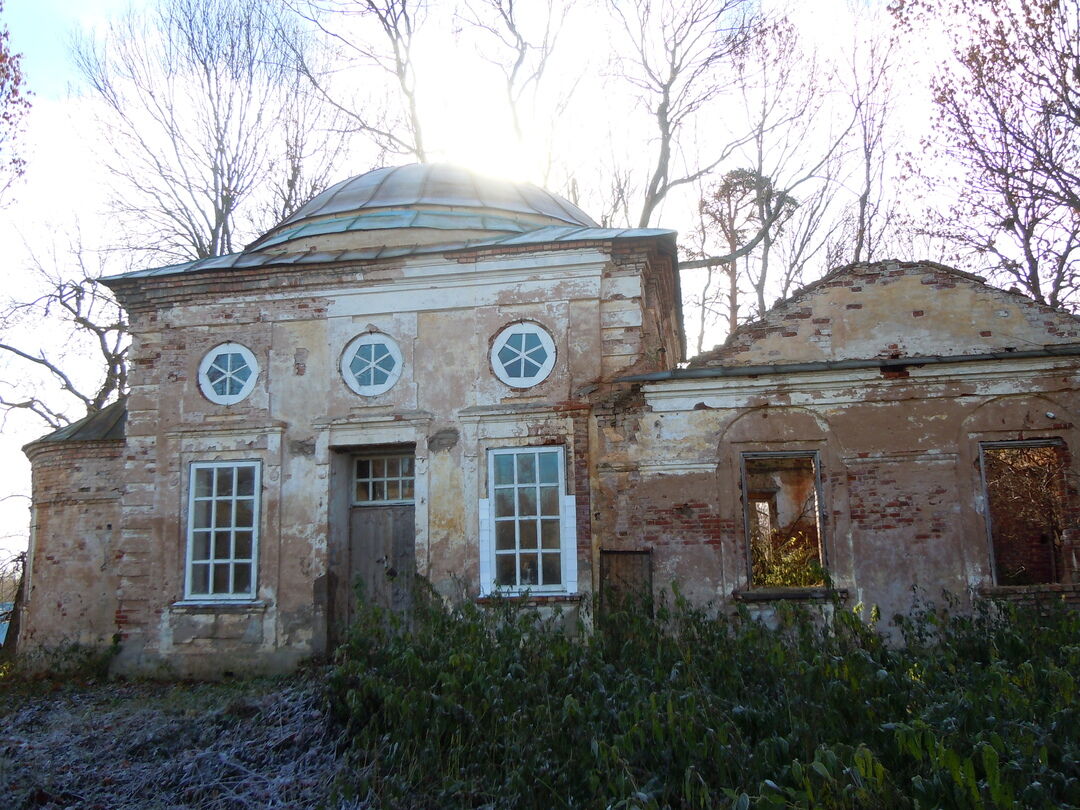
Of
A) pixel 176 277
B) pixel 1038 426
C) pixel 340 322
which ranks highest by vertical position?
pixel 176 277

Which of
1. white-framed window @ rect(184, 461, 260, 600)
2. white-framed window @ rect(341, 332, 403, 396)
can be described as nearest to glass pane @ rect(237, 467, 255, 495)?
white-framed window @ rect(184, 461, 260, 600)

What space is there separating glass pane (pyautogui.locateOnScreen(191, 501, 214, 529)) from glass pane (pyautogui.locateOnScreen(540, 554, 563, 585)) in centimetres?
412

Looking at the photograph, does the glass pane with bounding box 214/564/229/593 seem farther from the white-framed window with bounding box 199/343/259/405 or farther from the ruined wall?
the white-framed window with bounding box 199/343/259/405

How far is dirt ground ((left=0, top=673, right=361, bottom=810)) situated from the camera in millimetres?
5641

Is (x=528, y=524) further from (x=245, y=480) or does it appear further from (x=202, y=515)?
(x=202, y=515)

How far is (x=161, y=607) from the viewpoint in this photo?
11.0 metres

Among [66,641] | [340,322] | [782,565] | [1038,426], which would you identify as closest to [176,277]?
[340,322]

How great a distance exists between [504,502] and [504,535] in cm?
37

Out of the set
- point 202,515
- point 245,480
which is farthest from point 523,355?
point 202,515

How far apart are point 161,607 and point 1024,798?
996 cm

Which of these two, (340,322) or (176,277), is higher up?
(176,277)

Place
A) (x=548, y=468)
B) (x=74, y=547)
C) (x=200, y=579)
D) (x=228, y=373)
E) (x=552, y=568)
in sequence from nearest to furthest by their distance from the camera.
Result: (x=552, y=568) < (x=548, y=468) < (x=200, y=579) < (x=228, y=373) < (x=74, y=547)

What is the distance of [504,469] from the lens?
34.8 ft

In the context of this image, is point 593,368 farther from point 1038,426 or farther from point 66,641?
point 66,641
